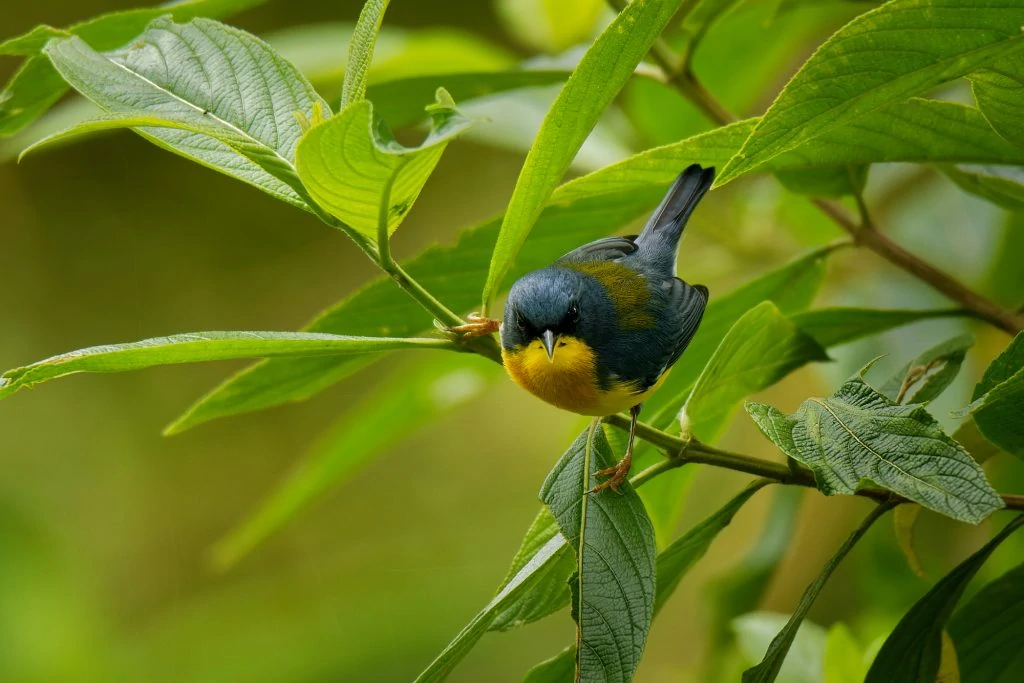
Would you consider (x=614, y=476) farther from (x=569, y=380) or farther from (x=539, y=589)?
(x=569, y=380)

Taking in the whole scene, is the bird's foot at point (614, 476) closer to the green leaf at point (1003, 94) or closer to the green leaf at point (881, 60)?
the green leaf at point (881, 60)

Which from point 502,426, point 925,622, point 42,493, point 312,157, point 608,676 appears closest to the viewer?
point 312,157

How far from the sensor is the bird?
1081 mm

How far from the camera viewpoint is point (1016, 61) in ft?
2.41

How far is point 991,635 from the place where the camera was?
3.12ft

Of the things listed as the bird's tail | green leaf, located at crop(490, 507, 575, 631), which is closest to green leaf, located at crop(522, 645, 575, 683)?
green leaf, located at crop(490, 507, 575, 631)

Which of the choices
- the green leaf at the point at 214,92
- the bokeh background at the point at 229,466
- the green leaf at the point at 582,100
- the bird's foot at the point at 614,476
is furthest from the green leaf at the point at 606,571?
the bokeh background at the point at 229,466

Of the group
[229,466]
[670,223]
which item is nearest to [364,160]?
[670,223]

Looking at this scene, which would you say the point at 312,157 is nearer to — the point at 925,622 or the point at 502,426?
the point at 925,622

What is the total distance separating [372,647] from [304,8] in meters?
3.01

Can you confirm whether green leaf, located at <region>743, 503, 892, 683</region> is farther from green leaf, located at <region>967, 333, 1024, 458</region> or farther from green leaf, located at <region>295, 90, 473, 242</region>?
green leaf, located at <region>295, 90, 473, 242</region>

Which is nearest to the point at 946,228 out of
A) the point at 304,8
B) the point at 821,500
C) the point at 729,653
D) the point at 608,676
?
the point at 821,500

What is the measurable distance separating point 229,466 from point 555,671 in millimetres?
4233

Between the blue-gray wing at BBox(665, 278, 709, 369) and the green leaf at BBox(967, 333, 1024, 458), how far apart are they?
1.44ft
